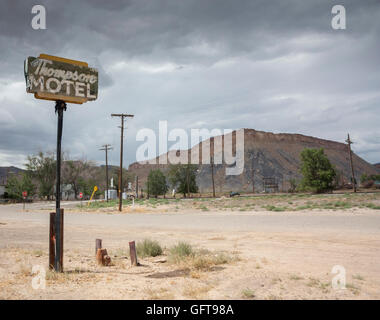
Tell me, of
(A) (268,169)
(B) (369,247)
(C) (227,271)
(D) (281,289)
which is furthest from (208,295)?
(A) (268,169)

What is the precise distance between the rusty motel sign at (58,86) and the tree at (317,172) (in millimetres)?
64433

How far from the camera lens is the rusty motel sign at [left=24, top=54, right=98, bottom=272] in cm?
700

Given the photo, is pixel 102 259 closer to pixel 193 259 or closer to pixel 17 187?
pixel 193 259

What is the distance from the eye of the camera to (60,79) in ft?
24.0

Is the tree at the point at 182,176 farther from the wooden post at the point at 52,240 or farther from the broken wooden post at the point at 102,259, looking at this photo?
the wooden post at the point at 52,240

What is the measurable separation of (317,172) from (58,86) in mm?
65821

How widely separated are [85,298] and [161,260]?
347 cm

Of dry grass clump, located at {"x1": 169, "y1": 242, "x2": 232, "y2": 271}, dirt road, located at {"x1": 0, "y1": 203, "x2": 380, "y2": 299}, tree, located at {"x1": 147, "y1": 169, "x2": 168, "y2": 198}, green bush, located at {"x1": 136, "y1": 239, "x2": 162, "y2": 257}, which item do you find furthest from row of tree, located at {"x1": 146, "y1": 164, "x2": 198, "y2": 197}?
dry grass clump, located at {"x1": 169, "y1": 242, "x2": 232, "y2": 271}

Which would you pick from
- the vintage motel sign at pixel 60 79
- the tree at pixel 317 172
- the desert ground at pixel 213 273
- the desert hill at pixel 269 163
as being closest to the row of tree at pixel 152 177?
the tree at pixel 317 172

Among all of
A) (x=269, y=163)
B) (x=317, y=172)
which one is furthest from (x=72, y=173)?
(x=269, y=163)

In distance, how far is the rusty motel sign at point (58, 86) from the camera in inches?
275

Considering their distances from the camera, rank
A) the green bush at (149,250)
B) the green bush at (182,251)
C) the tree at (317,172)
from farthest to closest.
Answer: the tree at (317,172) → the green bush at (149,250) → the green bush at (182,251)

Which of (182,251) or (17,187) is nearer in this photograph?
(182,251)

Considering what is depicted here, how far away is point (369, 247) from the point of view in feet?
33.8
